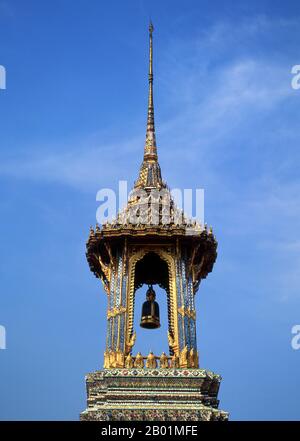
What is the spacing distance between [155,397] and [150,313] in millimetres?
6621

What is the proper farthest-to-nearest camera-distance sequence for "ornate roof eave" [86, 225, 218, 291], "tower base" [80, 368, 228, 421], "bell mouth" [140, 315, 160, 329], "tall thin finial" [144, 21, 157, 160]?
"tall thin finial" [144, 21, 157, 160]
"bell mouth" [140, 315, 160, 329]
"ornate roof eave" [86, 225, 218, 291]
"tower base" [80, 368, 228, 421]

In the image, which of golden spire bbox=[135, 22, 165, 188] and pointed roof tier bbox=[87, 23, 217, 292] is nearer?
pointed roof tier bbox=[87, 23, 217, 292]

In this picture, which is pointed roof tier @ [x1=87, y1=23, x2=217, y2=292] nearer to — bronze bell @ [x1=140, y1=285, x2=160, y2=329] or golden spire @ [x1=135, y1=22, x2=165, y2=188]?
golden spire @ [x1=135, y1=22, x2=165, y2=188]

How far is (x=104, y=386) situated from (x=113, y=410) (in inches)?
64.8

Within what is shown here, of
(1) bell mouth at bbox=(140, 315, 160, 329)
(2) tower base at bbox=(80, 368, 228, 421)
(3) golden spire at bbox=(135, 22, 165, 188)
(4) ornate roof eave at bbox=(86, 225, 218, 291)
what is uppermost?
(3) golden spire at bbox=(135, 22, 165, 188)

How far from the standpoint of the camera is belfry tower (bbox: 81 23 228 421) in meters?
36.1

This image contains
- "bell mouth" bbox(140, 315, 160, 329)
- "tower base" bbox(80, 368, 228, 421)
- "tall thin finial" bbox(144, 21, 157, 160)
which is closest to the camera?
"tower base" bbox(80, 368, 228, 421)

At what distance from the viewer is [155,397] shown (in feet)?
119

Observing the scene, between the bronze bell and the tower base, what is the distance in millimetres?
5520

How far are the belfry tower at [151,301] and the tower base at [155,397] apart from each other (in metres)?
0.04

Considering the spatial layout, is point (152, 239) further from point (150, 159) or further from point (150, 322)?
point (150, 159)

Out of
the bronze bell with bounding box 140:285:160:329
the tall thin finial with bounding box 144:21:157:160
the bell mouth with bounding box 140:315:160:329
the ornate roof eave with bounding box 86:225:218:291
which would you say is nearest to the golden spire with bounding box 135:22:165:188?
the tall thin finial with bounding box 144:21:157:160
